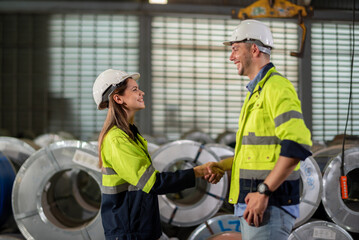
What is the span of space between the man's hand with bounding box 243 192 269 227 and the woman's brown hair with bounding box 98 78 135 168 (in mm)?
644

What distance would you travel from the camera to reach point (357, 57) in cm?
301

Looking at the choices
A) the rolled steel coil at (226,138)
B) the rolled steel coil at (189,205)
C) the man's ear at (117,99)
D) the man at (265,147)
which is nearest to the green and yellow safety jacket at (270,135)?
the man at (265,147)

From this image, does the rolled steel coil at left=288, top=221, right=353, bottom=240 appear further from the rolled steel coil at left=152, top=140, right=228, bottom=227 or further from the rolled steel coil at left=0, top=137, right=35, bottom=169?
the rolled steel coil at left=0, top=137, right=35, bottom=169

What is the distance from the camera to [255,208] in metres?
1.36

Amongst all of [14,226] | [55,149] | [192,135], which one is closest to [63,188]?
[14,226]

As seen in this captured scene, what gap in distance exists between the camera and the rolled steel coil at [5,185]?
9.53 feet

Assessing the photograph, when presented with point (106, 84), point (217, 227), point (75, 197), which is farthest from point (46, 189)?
point (75, 197)

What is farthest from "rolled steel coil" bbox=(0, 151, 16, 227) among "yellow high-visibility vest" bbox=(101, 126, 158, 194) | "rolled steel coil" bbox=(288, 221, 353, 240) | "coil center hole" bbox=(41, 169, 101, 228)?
"rolled steel coil" bbox=(288, 221, 353, 240)

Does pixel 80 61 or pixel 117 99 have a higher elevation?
pixel 80 61

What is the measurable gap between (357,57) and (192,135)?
12.3ft

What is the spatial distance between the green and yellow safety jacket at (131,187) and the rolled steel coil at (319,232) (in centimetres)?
140

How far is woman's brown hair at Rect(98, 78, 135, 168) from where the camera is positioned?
1737mm

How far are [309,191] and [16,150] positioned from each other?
8.40 ft

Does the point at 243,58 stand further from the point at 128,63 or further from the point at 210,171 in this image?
the point at 128,63
